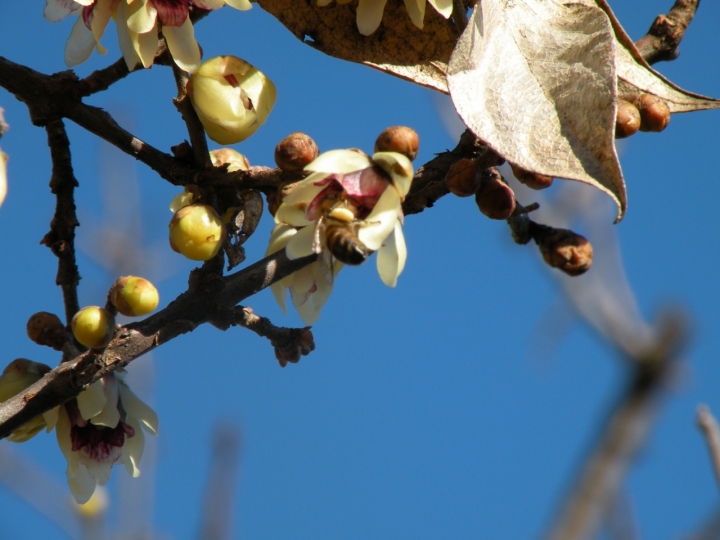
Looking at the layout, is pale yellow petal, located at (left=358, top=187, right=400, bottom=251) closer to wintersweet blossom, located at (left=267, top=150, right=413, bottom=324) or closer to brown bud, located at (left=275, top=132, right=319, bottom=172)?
wintersweet blossom, located at (left=267, top=150, right=413, bottom=324)

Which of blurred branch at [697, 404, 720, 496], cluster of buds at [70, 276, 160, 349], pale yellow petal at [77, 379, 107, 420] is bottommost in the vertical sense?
blurred branch at [697, 404, 720, 496]

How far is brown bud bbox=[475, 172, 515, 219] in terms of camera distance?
97 centimetres

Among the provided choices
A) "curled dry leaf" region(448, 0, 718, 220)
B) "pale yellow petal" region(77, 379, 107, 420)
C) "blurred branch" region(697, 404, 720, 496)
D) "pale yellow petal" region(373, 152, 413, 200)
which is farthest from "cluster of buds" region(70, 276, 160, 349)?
"blurred branch" region(697, 404, 720, 496)

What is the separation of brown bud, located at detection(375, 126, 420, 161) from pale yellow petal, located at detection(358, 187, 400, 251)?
0.05 metres

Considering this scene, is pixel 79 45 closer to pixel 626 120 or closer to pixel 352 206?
pixel 352 206

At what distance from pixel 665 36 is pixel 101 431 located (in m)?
0.93

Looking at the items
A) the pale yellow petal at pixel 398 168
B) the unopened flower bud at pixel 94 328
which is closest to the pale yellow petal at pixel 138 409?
the unopened flower bud at pixel 94 328

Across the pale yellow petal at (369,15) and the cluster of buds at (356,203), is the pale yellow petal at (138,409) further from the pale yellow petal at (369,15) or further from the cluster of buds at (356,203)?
the pale yellow petal at (369,15)

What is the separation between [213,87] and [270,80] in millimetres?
92

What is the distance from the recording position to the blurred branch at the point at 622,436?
778mm

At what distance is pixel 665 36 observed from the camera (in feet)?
3.91

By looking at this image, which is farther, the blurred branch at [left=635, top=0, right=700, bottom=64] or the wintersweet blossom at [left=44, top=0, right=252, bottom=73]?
the blurred branch at [left=635, top=0, right=700, bottom=64]

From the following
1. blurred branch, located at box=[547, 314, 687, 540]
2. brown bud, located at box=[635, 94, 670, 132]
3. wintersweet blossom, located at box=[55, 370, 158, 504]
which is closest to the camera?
blurred branch, located at box=[547, 314, 687, 540]

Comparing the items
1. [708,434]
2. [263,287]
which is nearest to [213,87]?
[263,287]
